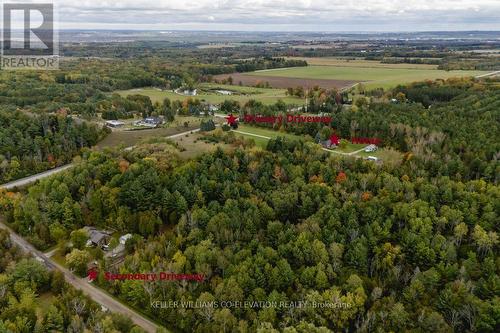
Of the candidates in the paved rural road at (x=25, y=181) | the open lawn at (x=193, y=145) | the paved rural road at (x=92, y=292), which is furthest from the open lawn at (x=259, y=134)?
the paved rural road at (x=92, y=292)

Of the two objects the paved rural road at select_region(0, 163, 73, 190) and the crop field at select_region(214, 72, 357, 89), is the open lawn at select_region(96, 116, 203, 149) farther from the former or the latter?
the crop field at select_region(214, 72, 357, 89)

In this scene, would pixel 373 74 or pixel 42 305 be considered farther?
pixel 373 74

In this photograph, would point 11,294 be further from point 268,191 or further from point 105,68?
point 105,68

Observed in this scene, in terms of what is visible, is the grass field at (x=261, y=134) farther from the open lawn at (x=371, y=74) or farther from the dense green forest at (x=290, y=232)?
the open lawn at (x=371, y=74)

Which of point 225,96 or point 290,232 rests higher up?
point 225,96

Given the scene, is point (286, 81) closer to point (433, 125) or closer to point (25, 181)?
point (433, 125)

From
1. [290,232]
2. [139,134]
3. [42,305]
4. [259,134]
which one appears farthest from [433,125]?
[42,305]
